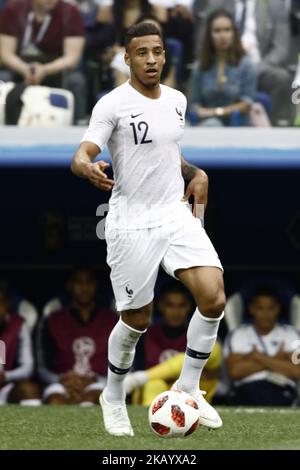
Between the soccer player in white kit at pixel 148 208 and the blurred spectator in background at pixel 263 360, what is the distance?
3.31 meters

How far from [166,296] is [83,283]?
642 mm

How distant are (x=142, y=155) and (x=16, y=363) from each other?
4.08 m

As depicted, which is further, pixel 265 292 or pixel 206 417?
pixel 265 292

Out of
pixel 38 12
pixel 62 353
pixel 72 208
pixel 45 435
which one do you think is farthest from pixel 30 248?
pixel 45 435

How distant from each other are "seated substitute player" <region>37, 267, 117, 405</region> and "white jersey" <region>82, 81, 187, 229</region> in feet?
12.4

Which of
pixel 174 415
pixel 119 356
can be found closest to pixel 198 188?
pixel 119 356

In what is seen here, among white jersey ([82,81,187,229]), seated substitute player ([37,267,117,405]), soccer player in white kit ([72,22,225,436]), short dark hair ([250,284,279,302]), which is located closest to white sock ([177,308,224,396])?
soccer player in white kit ([72,22,225,436])

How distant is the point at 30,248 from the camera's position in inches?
417

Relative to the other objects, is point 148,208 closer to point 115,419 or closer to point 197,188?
point 197,188

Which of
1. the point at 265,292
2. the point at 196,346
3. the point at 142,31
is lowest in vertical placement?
the point at 265,292

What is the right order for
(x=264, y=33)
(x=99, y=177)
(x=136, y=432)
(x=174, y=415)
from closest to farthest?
(x=99, y=177) → (x=174, y=415) → (x=136, y=432) → (x=264, y=33)

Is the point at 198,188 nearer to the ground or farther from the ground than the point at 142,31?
nearer to the ground

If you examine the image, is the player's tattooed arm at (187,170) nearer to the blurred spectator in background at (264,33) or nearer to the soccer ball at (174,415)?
the soccer ball at (174,415)

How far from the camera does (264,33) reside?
31.8 ft
